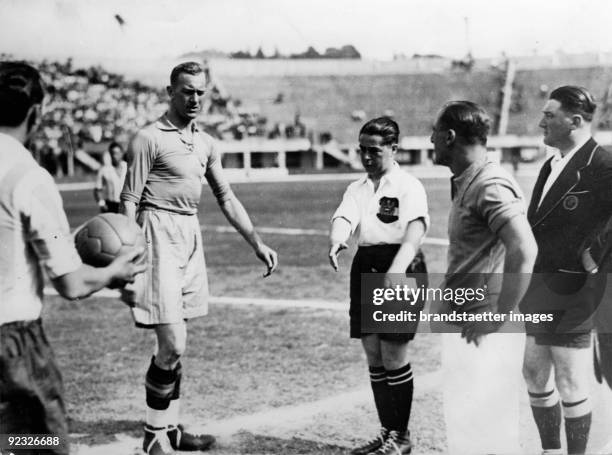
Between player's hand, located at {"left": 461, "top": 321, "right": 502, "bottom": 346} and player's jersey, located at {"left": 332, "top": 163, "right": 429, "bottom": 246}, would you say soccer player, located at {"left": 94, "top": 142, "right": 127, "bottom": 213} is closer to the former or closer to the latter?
player's jersey, located at {"left": 332, "top": 163, "right": 429, "bottom": 246}

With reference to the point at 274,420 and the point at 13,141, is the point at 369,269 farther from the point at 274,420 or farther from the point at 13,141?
the point at 13,141

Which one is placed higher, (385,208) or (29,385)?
(385,208)

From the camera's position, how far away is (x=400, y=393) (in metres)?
3.17

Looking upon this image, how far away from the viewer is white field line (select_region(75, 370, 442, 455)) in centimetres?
335

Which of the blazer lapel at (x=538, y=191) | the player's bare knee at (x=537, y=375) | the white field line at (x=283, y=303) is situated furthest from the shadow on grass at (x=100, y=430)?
the white field line at (x=283, y=303)

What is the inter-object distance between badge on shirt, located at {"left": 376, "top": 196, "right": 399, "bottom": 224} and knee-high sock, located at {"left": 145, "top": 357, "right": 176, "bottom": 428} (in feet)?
3.98

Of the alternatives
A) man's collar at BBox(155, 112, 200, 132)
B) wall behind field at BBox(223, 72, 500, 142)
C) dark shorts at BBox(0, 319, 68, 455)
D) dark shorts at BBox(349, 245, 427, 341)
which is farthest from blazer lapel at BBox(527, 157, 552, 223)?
wall behind field at BBox(223, 72, 500, 142)

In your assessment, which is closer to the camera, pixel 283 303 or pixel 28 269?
pixel 28 269

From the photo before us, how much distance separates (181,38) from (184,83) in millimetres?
837

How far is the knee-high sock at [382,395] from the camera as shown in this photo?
3207mm

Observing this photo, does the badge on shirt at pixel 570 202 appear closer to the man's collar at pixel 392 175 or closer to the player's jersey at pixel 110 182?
the man's collar at pixel 392 175

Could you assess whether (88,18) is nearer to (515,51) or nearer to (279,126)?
(515,51)

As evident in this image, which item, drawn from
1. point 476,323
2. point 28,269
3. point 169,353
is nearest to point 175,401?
point 169,353

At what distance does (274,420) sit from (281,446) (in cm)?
32
